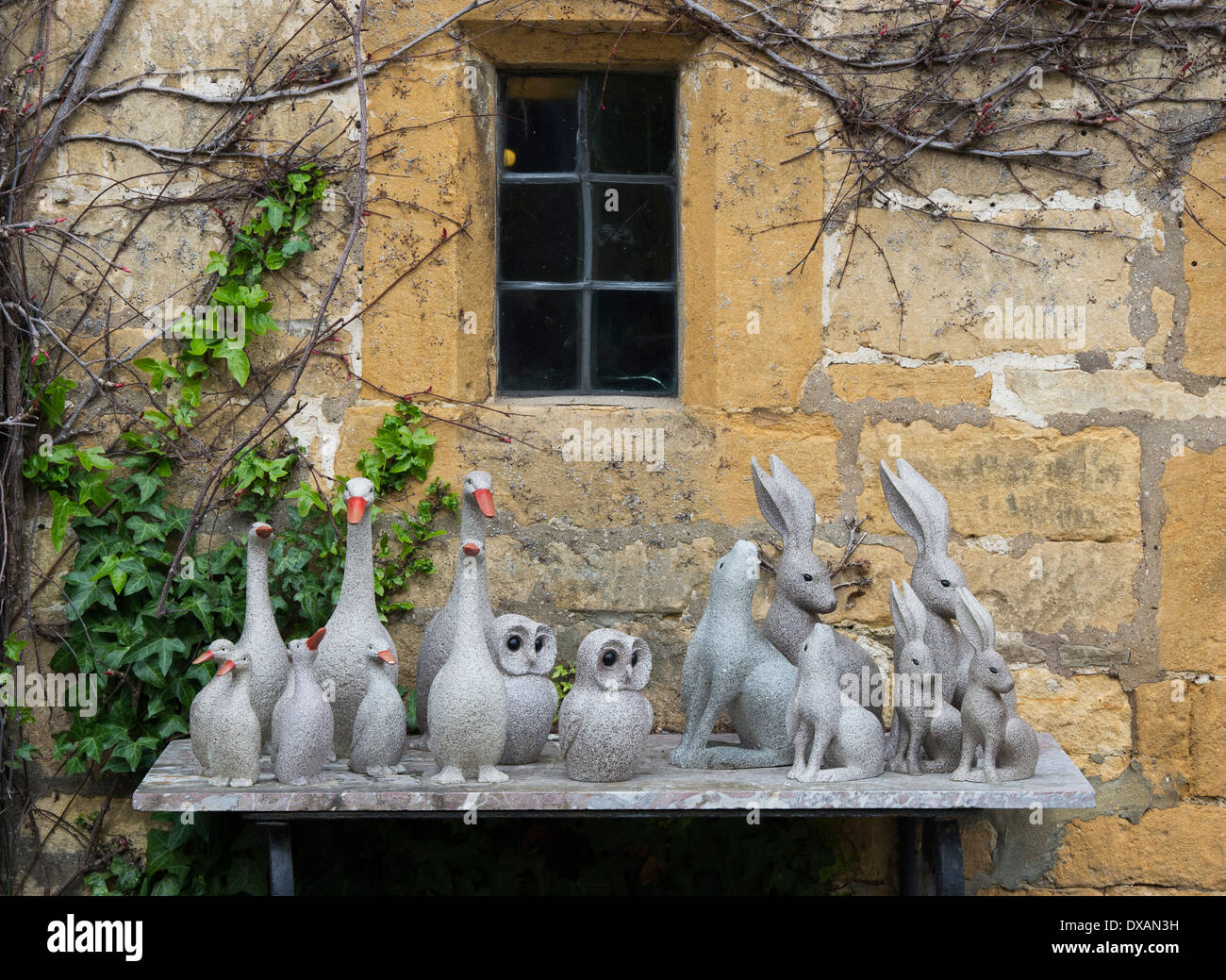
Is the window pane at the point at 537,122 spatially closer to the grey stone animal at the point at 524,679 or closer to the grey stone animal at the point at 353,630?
the grey stone animal at the point at 353,630

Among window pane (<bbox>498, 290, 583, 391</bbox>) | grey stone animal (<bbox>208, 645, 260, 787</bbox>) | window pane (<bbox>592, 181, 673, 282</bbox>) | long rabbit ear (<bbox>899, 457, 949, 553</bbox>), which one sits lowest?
grey stone animal (<bbox>208, 645, 260, 787</bbox>)

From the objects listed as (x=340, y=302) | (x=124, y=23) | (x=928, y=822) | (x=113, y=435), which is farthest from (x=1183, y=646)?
(x=124, y=23)

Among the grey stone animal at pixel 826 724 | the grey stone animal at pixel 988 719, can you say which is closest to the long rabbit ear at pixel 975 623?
the grey stone animal at pixel 988 719

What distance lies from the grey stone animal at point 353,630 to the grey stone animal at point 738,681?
74 cm

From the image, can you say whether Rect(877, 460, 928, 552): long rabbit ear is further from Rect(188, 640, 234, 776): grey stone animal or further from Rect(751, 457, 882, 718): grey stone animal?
Rect(188, 640, 234, 776): grey stone animal

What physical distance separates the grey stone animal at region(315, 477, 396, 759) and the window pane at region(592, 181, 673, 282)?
1.22m

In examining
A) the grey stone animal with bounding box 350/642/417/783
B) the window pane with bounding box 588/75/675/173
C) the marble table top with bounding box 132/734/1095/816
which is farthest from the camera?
the window pane with bounding box 588/75/675/173

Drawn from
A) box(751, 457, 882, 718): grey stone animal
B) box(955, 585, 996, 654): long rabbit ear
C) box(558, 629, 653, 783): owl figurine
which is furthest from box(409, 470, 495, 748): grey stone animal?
box(955, 585, 996, 654): long rabbit ear

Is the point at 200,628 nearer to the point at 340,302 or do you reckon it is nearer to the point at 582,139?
the point at 340,302

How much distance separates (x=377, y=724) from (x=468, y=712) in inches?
9.2

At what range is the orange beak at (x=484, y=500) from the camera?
3.27 metres

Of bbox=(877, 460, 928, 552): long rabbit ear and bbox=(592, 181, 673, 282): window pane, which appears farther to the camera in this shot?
bbox=(592, 181, 673, 282): window pane

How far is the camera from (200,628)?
377cm

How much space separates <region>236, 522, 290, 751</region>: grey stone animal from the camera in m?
3.23
